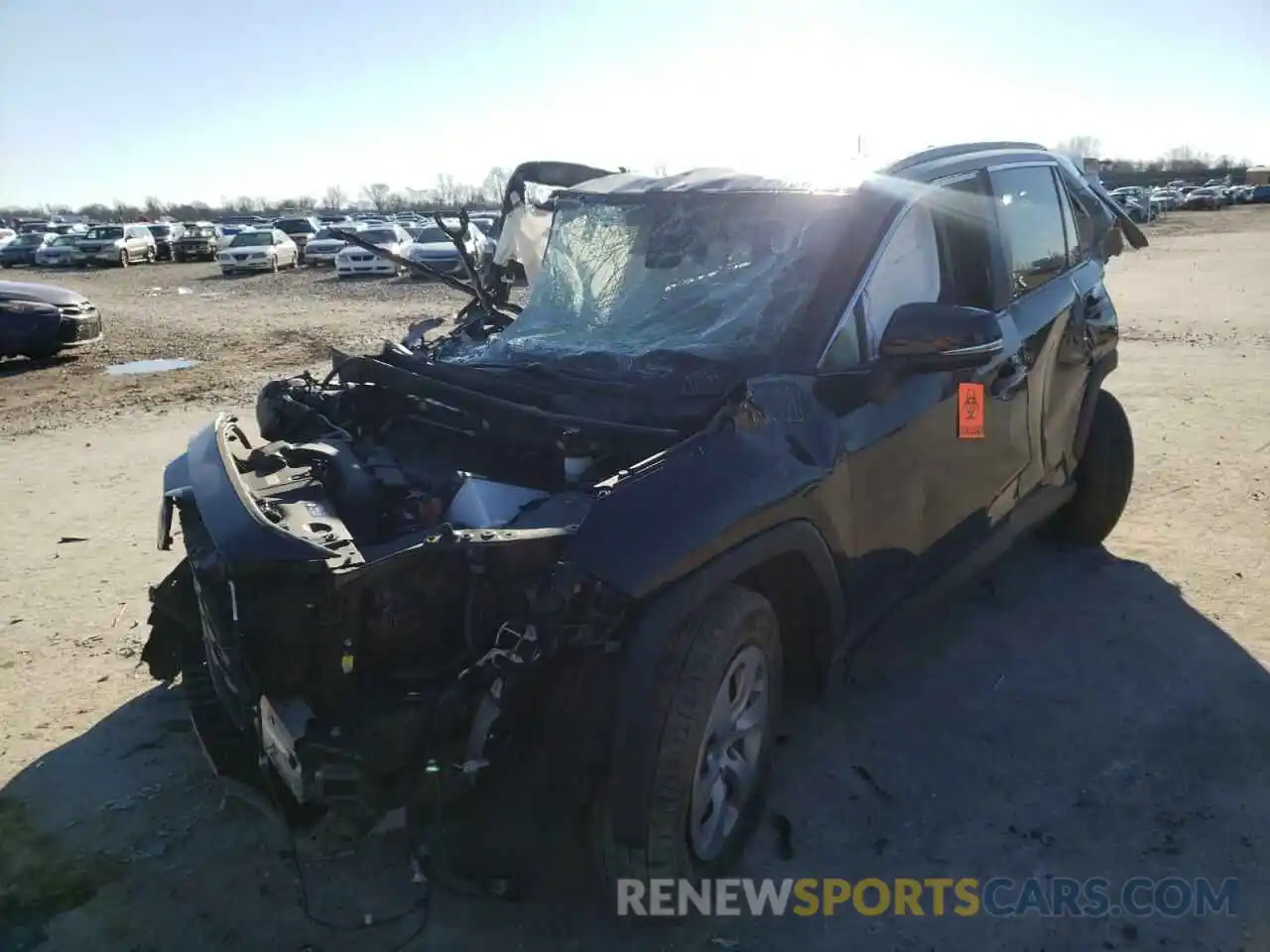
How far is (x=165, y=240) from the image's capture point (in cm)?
3869

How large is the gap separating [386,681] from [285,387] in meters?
2.01

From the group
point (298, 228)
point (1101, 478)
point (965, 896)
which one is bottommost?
point (965, 896)

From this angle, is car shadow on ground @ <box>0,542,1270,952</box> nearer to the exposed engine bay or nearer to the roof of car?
the exposed engine bay

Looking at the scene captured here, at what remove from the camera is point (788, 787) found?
11.0ft

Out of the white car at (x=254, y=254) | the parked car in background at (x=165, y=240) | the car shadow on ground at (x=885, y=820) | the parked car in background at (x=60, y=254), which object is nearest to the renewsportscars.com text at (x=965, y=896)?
the car shadow on ground at (x=885, y=820)

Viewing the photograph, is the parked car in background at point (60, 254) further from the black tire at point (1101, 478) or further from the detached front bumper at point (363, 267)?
the black tire at point (1101, 478)

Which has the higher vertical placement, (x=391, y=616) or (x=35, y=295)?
(x=35, y=295)

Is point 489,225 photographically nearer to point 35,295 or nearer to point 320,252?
point 35,295

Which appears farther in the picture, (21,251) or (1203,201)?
(1203,201)

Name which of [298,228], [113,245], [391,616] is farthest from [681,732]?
[298,228]

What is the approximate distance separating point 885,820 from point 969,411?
148cm

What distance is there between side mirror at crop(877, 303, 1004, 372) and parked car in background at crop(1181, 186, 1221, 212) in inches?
2473

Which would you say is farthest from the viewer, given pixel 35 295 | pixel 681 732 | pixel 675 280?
pixel 35 295

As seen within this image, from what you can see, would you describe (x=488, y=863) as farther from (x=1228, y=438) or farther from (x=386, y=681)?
(x=1228, y=438)
